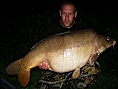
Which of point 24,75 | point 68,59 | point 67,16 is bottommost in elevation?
point 24,75

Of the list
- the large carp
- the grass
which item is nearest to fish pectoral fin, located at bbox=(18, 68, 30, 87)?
the large carp

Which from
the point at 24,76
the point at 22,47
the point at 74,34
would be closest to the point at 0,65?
→ the point at 22,47

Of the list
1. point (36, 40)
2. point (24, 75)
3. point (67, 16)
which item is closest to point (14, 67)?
point (24, 75)

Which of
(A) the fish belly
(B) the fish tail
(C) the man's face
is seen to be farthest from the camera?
(C) the man's face

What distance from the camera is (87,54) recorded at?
2830 mm

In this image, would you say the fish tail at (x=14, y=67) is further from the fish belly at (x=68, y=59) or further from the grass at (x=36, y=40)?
the grass at (x=36, y=40)

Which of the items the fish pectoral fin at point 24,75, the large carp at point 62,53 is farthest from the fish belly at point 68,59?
the fish pectoral fin at point 24,75

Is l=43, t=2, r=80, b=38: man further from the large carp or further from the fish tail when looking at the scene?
the fish tail

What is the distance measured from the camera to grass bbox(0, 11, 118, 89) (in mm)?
4849

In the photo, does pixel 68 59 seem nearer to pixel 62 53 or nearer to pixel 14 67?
pixel 62 53

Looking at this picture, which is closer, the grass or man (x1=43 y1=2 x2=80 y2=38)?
man (x1=43 y1=2 x2=80 y2=38)

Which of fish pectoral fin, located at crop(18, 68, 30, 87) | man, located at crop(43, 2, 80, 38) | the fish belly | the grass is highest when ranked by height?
man, located at crop(43, 2, 80, 38)

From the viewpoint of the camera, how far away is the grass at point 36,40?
4.85 meters

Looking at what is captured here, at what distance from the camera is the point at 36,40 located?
6.43 meters
